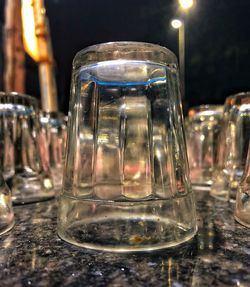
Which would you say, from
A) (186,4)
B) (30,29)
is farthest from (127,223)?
(186,4)

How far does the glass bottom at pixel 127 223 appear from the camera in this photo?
0.32m

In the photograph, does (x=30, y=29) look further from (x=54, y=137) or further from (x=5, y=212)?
(x=5, y=212)

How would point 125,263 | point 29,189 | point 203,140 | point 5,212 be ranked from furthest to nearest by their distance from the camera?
1. point 203,140
2. point 29,189
3. point 5,212
4. point 125,263

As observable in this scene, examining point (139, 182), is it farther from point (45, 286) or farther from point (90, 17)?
point (90, 17)

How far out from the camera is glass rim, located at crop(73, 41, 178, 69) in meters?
0.38

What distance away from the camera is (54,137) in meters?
0.89

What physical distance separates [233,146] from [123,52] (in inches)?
11.9

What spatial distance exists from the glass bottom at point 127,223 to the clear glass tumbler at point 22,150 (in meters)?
0.21

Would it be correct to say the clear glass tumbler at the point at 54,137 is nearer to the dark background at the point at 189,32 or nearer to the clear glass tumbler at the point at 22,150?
the clear glass tumbler at the point at 22,150

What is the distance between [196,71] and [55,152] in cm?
52

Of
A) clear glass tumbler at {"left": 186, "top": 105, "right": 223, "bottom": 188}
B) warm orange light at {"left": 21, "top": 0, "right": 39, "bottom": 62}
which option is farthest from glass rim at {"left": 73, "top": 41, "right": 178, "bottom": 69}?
warm orange light at {"left": 21, "top": 0, "right": 39, "bottom": 62}

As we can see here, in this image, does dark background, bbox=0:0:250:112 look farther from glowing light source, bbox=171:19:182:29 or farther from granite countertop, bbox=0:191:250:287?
granite countertop, bbox=0:191:250:287

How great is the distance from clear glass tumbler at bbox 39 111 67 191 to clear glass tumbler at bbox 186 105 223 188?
0.29m

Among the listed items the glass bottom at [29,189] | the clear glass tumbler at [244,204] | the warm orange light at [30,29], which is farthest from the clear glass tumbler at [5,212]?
the warm orange light at [30,29]
